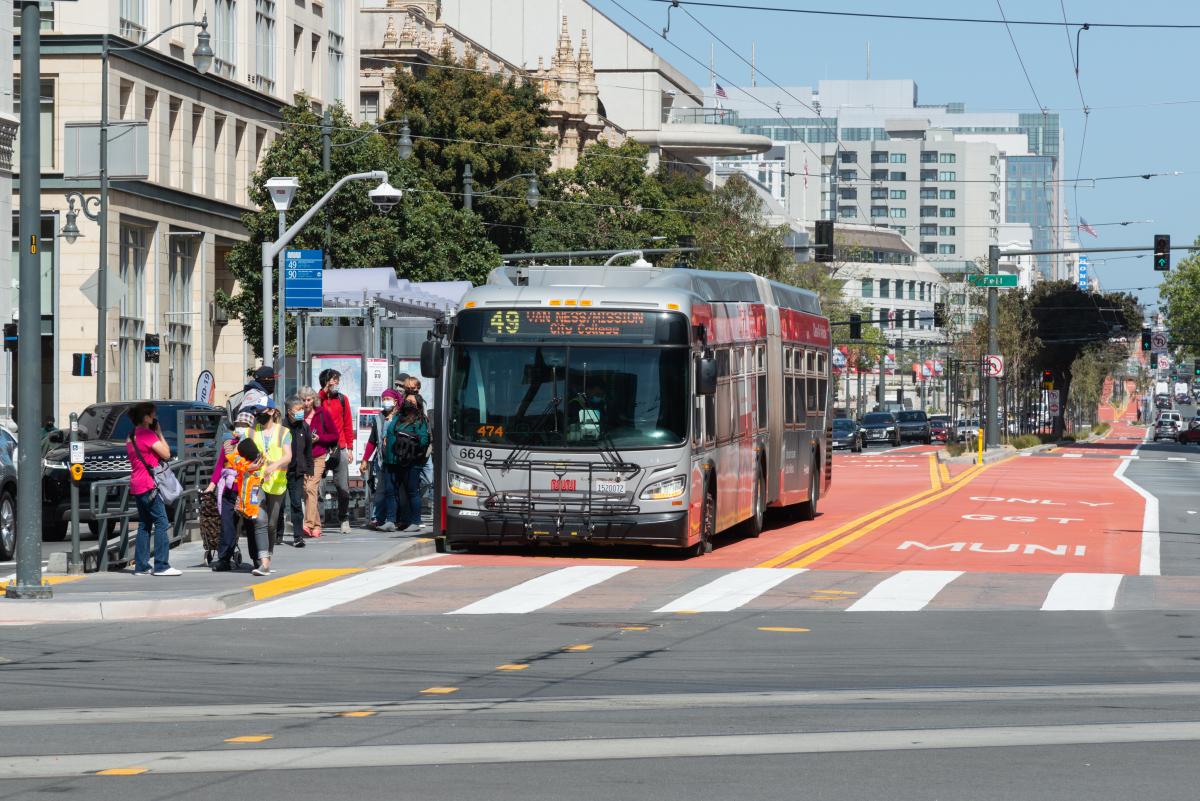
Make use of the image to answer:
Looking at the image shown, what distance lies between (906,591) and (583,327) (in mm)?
4684

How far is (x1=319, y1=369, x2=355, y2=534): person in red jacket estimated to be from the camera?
901 inches

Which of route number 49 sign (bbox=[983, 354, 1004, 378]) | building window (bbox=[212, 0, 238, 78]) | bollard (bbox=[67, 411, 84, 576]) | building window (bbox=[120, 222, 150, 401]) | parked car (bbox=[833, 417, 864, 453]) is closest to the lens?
bollard (bbox=[67, 411, 84, 576])

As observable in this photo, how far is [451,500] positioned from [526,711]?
10274 millimetres

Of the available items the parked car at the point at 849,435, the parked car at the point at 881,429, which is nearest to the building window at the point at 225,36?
the parked car at the point at 849,435

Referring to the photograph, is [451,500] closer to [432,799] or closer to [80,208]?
[432,799]

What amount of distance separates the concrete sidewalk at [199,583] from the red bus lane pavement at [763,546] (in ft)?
3.03

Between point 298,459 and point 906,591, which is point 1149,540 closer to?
point 906,591

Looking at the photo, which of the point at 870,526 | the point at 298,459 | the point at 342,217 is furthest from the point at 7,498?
the point at 342,217

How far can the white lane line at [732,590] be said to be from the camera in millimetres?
16797

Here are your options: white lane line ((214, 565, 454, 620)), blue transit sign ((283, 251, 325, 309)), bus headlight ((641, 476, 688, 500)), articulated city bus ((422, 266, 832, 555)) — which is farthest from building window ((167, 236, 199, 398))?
white lane line ((214, 565, 454, 620))

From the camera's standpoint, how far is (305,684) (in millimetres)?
11766

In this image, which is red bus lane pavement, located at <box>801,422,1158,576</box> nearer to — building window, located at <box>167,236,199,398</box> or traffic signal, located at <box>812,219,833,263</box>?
traffic signal, located at <box>812,219,833,263</box>

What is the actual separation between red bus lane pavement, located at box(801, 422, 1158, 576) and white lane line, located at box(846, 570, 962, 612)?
2.45ft

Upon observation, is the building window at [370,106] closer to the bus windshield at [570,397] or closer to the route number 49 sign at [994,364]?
the route number 49 sign at [994,364]
